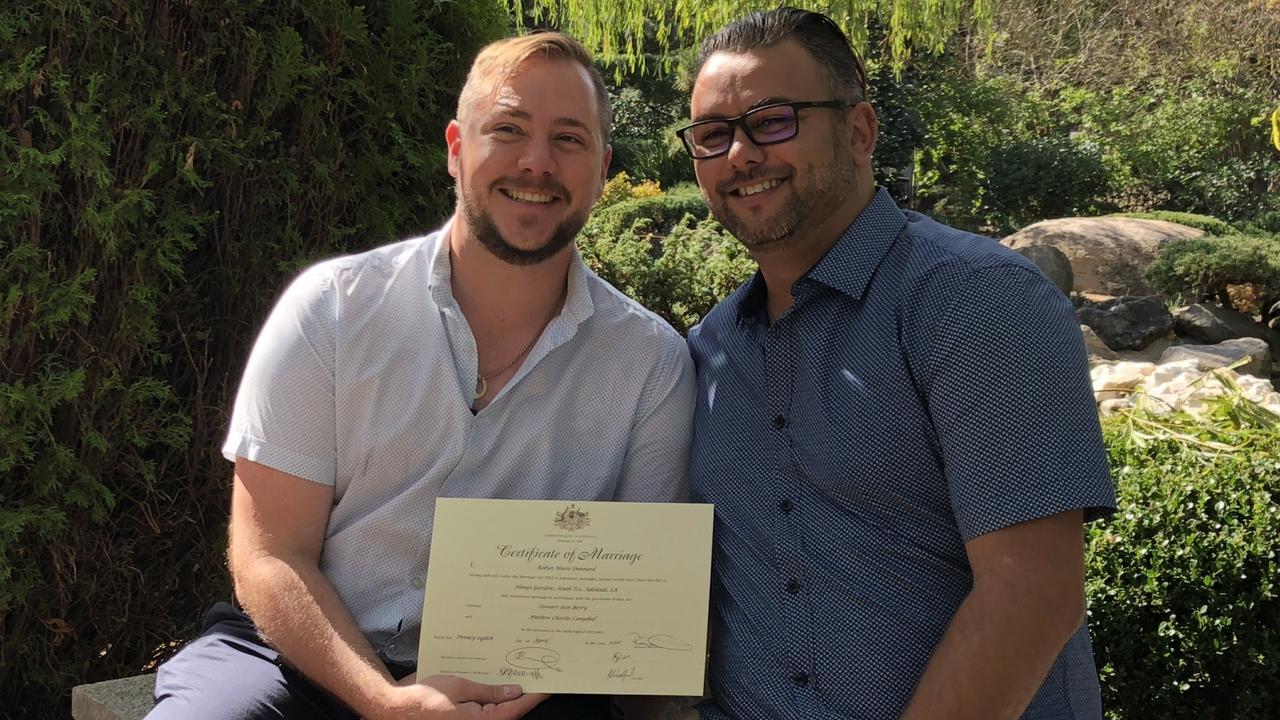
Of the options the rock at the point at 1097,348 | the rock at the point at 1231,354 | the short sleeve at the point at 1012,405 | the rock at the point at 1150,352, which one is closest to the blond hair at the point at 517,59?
the short sleeve at the point at 1012,405

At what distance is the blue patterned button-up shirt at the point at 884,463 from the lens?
1.83 m

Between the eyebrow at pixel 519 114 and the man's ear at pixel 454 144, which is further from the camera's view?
the man's ear at pixel 454 144

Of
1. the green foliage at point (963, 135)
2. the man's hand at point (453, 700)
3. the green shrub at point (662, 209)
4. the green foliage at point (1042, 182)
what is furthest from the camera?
the green foliage at point (963, 135)

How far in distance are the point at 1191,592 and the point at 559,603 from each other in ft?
6.62

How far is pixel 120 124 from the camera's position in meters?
2.87

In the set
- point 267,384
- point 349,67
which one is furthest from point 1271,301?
point 267,384

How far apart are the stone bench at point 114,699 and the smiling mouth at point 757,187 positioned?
1.86 m

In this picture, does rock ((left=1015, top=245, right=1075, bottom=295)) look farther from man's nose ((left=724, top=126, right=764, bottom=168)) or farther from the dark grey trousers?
the dark grey trousers

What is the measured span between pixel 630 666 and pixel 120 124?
1.93 meters

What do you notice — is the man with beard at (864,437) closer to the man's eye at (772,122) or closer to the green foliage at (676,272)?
the man's eye at (772,122)

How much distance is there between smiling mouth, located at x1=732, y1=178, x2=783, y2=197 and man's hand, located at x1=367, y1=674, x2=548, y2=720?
1.07 meters

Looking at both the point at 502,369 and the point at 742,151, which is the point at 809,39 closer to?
the point at 742,151

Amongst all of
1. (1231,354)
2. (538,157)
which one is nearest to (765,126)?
(538,157)
